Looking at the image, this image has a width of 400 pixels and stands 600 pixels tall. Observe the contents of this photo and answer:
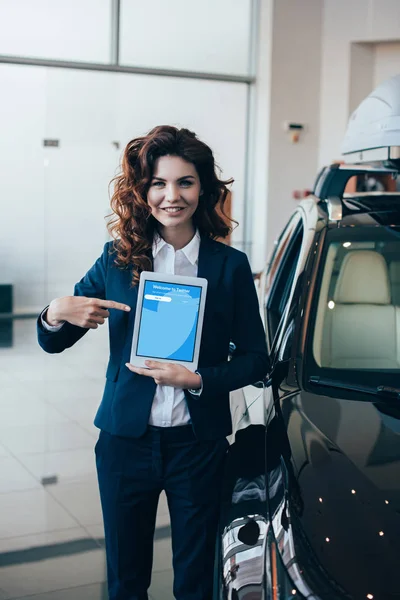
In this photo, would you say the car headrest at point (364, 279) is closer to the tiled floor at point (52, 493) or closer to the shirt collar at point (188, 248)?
the shirt collar at point (188, 248)

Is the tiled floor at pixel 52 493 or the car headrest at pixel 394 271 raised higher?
the car headrest at pixel 394 271

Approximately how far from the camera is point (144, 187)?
6.71 feet

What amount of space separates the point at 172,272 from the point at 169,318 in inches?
6.9

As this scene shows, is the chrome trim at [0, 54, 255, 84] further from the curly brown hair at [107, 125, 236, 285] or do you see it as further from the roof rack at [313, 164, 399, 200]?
the curly brown hair at [107, 125, 236, 285]

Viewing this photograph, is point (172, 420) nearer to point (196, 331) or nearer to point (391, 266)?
point (196, 331)

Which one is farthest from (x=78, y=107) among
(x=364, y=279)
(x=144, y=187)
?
(x=144, y=187)

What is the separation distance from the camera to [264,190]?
Answer: 12.3 m

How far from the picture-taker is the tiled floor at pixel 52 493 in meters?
3.20

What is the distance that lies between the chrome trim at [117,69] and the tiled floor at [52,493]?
489 centimetres

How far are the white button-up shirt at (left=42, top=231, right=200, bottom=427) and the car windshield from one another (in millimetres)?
602

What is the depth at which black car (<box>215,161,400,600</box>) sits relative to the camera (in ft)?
5.29

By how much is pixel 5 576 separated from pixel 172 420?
159cm

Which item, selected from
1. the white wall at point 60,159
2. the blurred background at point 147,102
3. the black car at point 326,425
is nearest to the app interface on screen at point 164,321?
the black car at point 326,425

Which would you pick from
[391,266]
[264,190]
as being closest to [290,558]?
[391,266]
